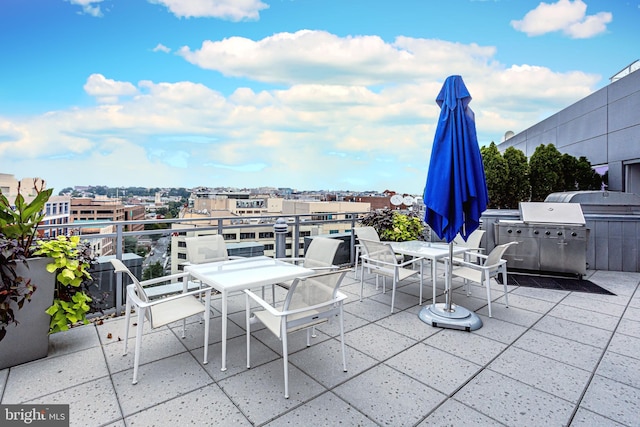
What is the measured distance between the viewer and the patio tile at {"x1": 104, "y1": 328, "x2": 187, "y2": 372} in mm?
2481

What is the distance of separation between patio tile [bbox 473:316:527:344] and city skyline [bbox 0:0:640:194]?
3599 mm

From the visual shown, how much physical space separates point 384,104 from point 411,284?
874 cm

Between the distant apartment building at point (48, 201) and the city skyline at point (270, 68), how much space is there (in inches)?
99.8

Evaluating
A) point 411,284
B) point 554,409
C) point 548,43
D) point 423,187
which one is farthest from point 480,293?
point 548,43

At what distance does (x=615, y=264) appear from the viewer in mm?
5836

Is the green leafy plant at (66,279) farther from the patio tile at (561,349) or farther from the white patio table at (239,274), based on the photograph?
the patio tile at (561,349)

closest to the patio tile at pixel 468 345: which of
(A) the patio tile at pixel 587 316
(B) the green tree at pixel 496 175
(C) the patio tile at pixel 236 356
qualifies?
(A) the patio tile at pixel 587 316

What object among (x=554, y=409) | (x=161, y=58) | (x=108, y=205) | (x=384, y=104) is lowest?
(x=554, y=409)

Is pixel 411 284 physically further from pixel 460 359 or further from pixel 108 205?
pixel 108 205

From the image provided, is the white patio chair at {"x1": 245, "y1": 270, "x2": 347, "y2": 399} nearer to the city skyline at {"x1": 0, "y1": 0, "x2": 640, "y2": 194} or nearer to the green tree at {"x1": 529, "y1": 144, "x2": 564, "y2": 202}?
the city skyline at {"x1": 0, "y1": 0, "x2": 640, "y2": 194}

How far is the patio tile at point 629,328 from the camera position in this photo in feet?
10.2

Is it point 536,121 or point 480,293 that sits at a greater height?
point 536,121

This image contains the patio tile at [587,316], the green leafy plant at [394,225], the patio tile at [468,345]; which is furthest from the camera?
the green leafy plant at [394,225]

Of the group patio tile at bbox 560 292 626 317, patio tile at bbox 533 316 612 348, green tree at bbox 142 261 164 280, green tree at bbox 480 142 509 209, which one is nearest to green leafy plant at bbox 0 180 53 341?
green tree at bbox 142 261 164 280
